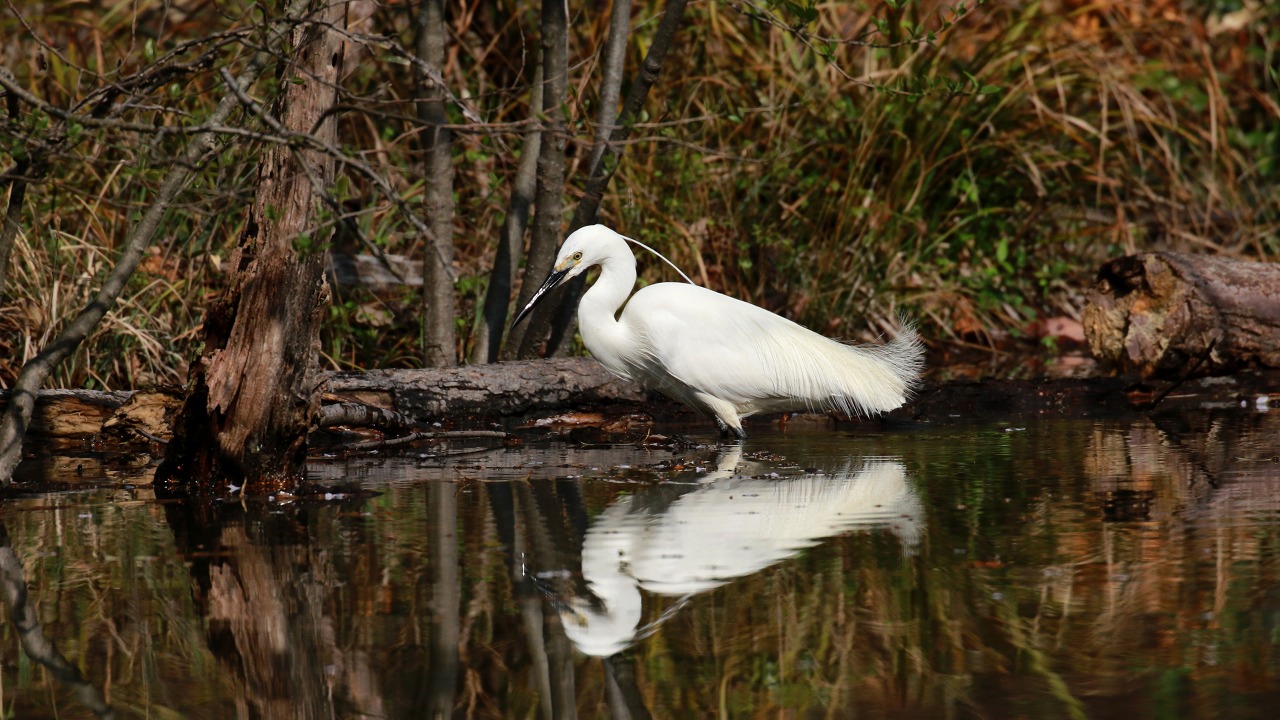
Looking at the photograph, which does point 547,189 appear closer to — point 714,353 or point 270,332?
point 714,353

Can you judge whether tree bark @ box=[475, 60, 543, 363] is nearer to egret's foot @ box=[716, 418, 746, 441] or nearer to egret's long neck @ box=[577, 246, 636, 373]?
egret's long neck @ box=[577, 246, 636, 373]

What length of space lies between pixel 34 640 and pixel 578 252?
11.6ft

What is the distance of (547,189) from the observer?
6535 mm

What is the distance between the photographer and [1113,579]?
3.06m

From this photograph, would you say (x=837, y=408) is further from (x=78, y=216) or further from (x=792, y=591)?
(x=78, y=216)

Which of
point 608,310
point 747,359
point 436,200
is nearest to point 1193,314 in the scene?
point 747,359

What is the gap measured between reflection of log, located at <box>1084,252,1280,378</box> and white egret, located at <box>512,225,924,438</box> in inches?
46.4

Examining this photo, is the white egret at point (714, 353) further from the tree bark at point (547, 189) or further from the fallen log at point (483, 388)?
the tree bark at point (547, 189)

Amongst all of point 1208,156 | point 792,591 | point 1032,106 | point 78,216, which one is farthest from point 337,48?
point 1208,156

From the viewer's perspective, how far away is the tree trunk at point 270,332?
13.8 feet

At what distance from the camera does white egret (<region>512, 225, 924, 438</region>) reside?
5766 millimetres

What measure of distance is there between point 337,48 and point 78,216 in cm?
369

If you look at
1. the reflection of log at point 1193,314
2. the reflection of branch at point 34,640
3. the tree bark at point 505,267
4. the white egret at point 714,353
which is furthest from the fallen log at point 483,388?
the reflection of log at point 1193,314

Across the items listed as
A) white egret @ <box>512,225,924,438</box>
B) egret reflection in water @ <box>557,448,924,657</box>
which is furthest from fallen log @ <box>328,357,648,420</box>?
egret reflection in water @ <box>557,448,924,657</box>
